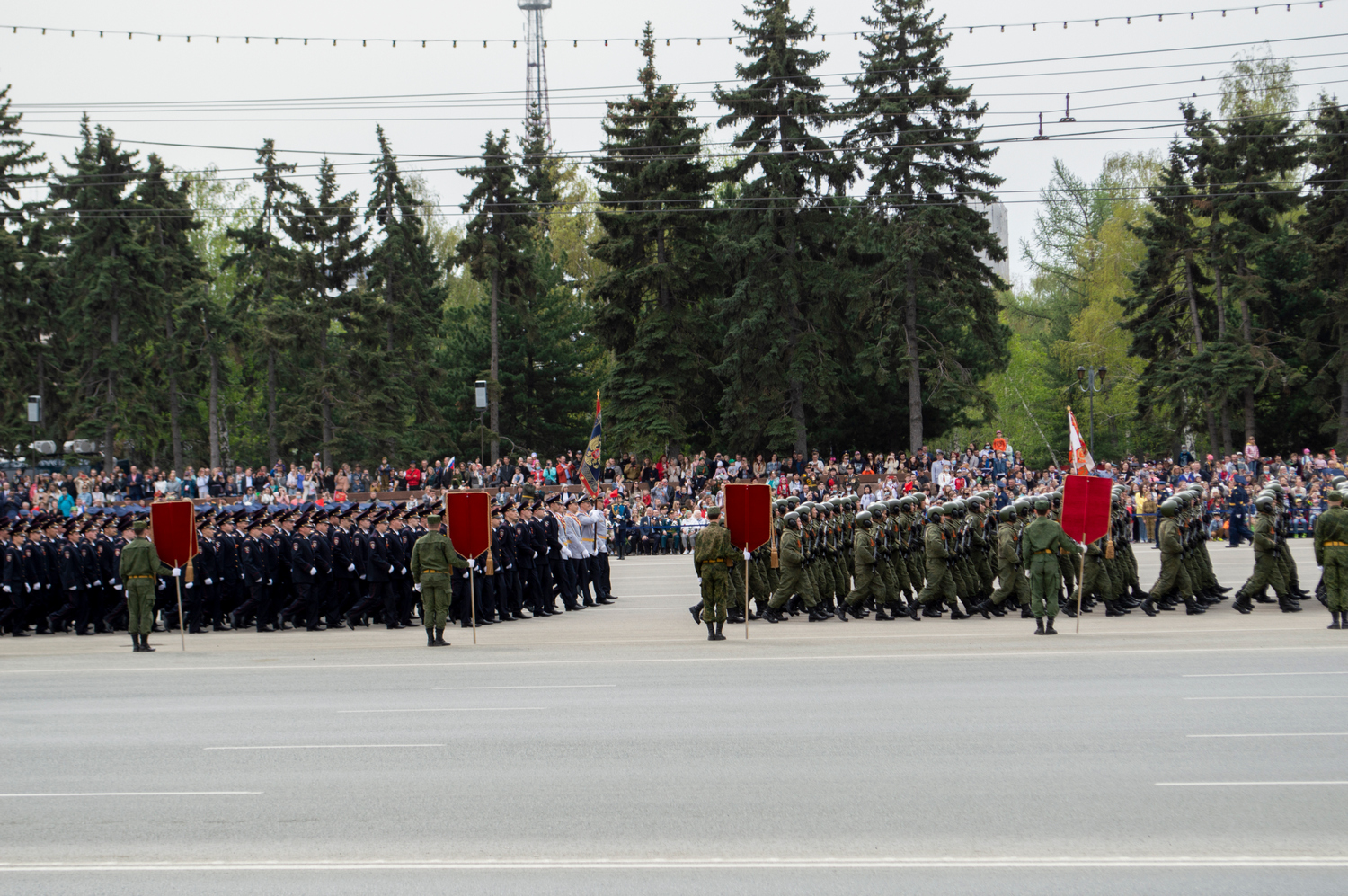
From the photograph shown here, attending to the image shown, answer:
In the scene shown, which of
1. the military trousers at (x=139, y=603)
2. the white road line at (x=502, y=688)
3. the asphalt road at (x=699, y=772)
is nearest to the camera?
the asphalt road at (x=699, y=772)

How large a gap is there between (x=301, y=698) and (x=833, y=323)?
120ft

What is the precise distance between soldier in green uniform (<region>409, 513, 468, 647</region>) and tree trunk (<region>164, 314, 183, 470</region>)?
38.3m

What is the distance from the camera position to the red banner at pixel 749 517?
16.8 metres

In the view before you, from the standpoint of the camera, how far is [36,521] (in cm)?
2036

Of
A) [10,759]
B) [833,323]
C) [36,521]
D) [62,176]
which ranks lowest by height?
[10,759]

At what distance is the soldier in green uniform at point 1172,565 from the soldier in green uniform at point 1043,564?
282cm

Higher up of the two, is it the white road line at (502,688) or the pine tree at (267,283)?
the pine tree at (267,283)

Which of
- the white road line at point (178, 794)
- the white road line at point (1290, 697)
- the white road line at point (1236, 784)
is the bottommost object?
the white road line at point (178, 794)

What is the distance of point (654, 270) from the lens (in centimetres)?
4791

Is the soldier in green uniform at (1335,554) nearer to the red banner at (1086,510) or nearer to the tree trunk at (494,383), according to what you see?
the red banner at (1086,510)

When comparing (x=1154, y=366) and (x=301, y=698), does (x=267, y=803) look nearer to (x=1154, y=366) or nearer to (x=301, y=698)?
(x=301, y=698)

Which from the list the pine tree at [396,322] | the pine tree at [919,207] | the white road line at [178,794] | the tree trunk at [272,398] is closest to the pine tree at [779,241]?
the pine tree at [919,207]

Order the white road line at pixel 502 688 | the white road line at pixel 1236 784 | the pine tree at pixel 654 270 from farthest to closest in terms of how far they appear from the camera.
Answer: the pine tree at pixel 654 270 → the white road line at pixel 502 688 → the white road line at pixel 1236 784

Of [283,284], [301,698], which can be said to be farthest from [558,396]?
[301,698]
